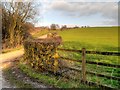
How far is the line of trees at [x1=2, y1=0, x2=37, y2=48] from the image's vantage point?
30688 mm

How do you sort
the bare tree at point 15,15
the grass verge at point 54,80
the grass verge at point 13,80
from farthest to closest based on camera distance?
1. the bare tree at point 15,15
2. the grass verge at point 13,80
3. the grass verge at point 54,80

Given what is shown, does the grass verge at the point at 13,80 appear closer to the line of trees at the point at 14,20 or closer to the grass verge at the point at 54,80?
the grass verge at the point at 54,80

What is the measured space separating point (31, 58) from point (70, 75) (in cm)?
297

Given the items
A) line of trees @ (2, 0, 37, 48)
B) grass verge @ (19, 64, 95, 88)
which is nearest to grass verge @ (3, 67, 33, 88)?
grass verge @ (19, 64, 95, 88)

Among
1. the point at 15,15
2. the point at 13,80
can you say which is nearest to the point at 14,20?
the point at 15,15

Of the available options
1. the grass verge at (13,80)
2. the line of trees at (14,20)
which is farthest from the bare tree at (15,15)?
the grass verge at (13,80)

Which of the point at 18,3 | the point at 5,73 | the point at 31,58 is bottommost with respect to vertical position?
the point at 5,73

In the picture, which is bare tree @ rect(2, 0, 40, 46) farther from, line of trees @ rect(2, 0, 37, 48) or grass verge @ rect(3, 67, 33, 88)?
grass verge @ rect(3, 67, 33, 88)

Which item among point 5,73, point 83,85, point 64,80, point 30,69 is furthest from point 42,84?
point 5,73

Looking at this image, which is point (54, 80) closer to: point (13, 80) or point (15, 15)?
point (13, 80)

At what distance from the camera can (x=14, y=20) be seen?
1230 inches

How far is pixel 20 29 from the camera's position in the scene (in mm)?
32938

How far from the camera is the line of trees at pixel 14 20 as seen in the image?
30.7 metres

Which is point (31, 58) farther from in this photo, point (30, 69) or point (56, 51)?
point (56, 51)
